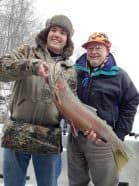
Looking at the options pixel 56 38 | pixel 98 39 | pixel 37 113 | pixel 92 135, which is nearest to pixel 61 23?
pixel 56 38

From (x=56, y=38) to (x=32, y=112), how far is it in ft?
2.29

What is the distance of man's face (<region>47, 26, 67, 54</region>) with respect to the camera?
177 inches

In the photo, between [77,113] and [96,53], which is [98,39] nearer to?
[96,53]

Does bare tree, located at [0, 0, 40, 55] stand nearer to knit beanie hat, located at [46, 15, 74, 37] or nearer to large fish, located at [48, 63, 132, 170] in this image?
knit beanie hat, located at [46, 15, 74, 37]

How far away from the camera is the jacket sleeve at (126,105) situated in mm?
4973

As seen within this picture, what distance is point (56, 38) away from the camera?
451cm

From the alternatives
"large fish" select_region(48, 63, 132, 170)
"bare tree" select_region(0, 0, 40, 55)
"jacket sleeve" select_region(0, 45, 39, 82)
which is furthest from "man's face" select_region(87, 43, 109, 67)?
"bare tree" select_region(0, 0, 40, 55)

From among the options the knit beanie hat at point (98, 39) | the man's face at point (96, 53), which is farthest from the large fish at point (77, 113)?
the knit beanie hat at point (98, 39)

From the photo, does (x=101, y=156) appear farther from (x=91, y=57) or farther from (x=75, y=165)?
(x=91, y=57)

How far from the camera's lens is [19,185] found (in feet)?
15.2

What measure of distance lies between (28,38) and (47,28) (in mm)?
52844

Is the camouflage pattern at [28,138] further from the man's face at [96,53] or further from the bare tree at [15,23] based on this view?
the bare tree at [15,23]

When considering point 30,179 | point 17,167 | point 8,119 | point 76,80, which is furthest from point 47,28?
point 30,179

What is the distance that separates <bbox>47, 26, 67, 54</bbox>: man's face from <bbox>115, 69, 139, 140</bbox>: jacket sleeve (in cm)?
81
